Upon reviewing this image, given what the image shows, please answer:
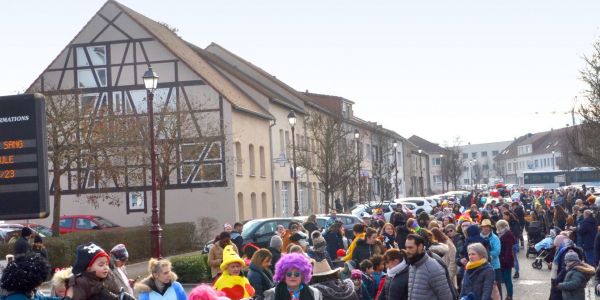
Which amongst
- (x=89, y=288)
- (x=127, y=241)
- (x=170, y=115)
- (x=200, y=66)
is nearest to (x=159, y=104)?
(x=170, y=115)

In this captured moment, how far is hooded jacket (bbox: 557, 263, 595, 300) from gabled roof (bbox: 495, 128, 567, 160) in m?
128

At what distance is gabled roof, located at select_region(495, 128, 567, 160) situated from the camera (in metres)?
144

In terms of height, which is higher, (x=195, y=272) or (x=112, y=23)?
(x=112, y=23)

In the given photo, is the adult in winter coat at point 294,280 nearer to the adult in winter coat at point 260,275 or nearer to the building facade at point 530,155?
the adult in winter coat at point 260,275

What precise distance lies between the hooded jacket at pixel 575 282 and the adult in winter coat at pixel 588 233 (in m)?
8.33

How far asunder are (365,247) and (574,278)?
12.7 ft

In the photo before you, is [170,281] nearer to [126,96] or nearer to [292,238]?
[292,238]

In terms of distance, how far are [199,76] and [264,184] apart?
8589 mm

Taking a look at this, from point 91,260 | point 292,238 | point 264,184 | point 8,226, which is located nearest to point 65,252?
point 8,226

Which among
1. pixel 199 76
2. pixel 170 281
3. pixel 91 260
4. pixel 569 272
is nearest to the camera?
pixel 91 260

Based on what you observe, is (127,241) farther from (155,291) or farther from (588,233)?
(155,291)

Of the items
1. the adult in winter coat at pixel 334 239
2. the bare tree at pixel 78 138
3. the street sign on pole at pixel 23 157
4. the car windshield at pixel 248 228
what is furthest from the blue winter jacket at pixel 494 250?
the bare tree at pixel 78 138

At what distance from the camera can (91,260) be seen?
24.3ft

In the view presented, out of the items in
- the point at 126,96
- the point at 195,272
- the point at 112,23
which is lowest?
the point at 195,272
